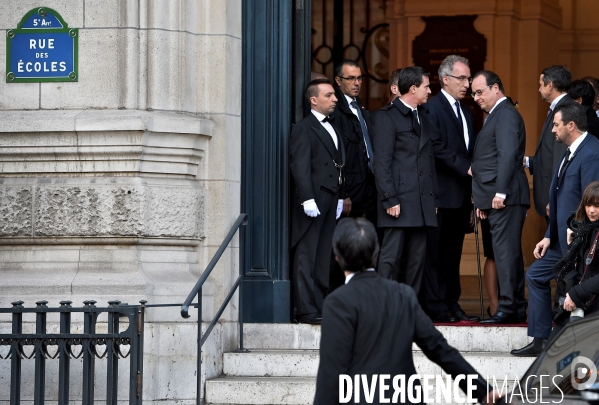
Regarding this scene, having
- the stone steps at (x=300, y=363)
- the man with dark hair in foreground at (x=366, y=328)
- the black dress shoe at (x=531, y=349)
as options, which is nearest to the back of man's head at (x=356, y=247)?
the man with dark hair in foreground at (x=366, y=328)

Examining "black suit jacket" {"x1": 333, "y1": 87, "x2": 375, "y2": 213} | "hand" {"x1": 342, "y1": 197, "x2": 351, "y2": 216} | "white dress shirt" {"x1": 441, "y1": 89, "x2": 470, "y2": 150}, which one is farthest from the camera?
"white dress shirt" {"x1": 441, "y1": 89, "x2": 470, "y2": 150}

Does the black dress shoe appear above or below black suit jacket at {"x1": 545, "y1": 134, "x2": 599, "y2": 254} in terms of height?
below

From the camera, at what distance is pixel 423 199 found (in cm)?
973

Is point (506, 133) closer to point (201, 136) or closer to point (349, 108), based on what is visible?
point (349, 108)

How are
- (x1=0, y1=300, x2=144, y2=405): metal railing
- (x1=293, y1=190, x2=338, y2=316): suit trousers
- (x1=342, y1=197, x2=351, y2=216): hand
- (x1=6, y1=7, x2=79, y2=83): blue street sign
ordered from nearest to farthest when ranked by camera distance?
(x1=0, y1=300, x2=144, y2=405): metal railing → (x1=6, y1=7, x2=79, y2=83): blue street sign → (x1=293, y1=190, x2=338, y2=316): suit trousers → (x1=342, y1=197, x2=351, y2=216): hand

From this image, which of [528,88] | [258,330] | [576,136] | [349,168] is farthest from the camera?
[528,88]

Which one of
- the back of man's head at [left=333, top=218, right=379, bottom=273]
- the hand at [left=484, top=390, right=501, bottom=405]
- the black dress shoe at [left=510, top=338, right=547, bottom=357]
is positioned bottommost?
the black dress shoe at [left=510, top=338, right=547, bottom=357]

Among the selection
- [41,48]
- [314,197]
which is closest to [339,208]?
[314,197]

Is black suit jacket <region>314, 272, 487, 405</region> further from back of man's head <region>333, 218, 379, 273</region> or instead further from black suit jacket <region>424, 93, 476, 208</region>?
black suit jacket <region>424, 93, 476, 208</region>

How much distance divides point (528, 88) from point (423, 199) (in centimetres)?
634

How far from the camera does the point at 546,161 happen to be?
977 centimetres

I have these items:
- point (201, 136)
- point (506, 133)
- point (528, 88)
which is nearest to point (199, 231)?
point (201, 136)

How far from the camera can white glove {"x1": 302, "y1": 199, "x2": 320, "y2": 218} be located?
31.2 feet

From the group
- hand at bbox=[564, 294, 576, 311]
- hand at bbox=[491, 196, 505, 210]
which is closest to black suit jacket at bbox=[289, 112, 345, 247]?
hand at bbox=[491, 196, 505, 210]
